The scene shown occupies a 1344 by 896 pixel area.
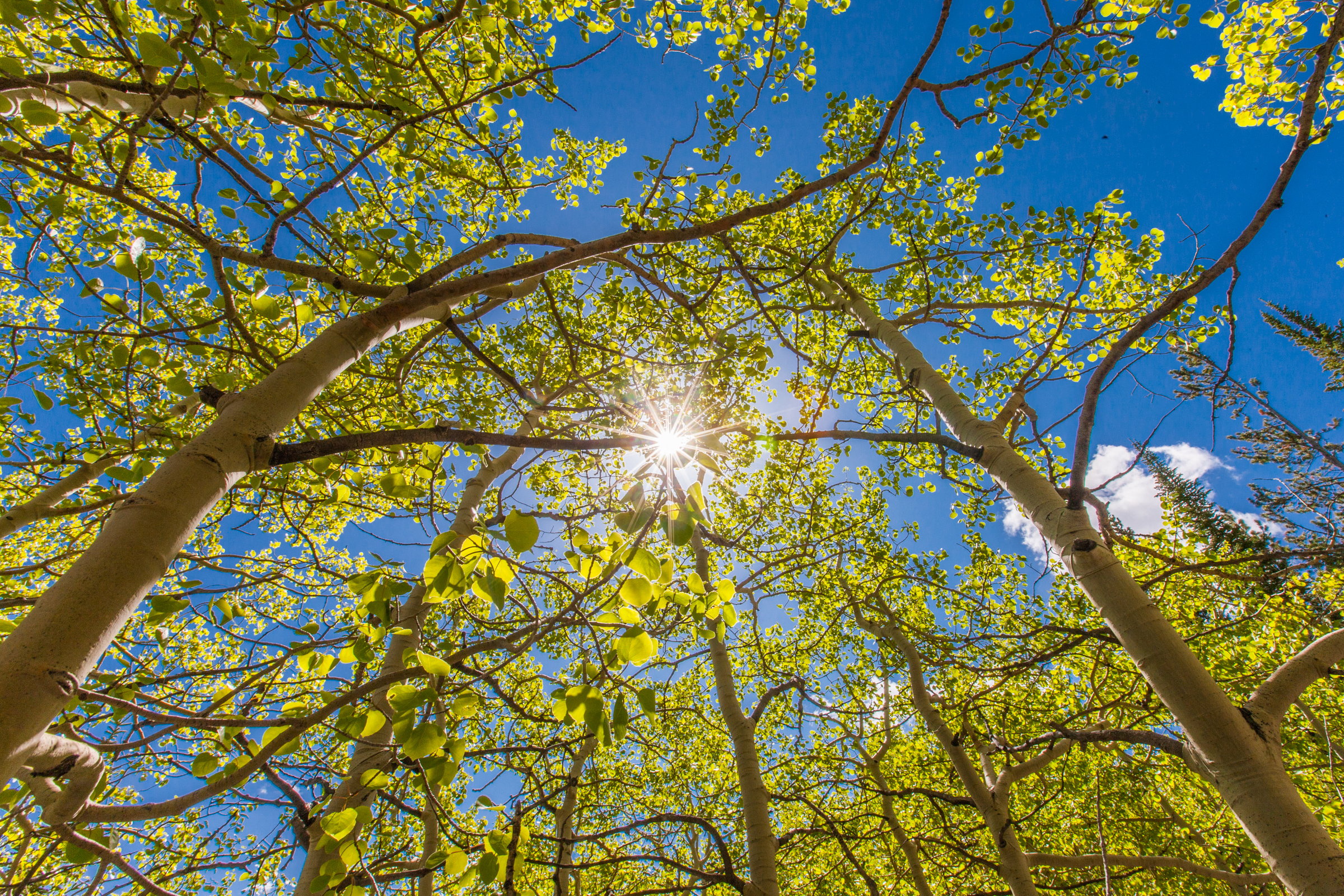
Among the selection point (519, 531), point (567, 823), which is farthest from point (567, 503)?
point (519, 531)

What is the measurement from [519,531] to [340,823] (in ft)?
3.27

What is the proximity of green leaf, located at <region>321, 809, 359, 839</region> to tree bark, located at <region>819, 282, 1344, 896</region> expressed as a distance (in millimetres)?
3047

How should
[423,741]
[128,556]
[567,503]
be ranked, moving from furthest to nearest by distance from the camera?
[567,503] → [423,741] → [128,556]

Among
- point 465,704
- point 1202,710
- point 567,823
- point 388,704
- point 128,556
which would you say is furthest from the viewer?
point 567,823

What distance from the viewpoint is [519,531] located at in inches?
57.8

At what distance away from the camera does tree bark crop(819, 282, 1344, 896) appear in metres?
1.83

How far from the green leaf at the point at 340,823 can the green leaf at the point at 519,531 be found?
88cm

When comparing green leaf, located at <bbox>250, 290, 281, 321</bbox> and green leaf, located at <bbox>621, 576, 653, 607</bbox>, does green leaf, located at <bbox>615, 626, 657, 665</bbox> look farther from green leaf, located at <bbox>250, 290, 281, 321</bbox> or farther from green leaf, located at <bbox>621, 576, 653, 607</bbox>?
green leaf, located at <bbox>250, 290, 281, 321</bbox>

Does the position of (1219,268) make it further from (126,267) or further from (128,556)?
(126,267)

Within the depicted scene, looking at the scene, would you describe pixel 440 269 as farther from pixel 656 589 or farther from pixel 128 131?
pixel 656 589

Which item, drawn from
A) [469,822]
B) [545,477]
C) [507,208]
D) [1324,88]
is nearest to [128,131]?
[507,208]

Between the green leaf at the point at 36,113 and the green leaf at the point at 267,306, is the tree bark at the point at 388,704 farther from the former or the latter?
the green leaf at the point at 36,113

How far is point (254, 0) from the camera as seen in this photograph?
2.39 m

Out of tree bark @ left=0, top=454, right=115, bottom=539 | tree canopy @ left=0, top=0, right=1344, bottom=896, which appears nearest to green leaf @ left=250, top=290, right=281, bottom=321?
tree canopy @ left=0, top=0, right=1344, bottom=896
